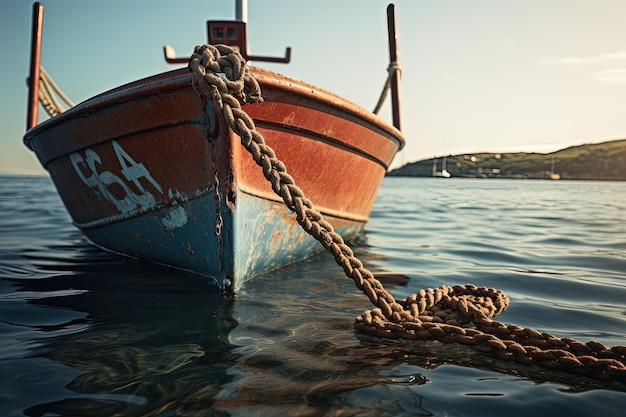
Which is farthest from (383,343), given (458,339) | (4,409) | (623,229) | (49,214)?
(49,214)

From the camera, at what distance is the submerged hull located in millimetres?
2957

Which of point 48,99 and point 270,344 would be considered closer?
point 270,344

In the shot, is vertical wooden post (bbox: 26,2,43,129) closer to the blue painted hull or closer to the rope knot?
the blue painted hull

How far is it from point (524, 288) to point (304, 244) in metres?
1.76

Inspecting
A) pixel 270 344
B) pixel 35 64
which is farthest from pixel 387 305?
pixel 35 64

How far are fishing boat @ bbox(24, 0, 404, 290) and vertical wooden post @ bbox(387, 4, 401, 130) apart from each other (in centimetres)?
176

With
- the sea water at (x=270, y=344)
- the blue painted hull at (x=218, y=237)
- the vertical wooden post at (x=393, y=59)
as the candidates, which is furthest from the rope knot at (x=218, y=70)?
the vertical wooden post at (x=393, y=59)

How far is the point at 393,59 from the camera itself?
589 cm

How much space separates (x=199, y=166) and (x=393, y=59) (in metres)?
3.67

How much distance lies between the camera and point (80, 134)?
3.61 metres

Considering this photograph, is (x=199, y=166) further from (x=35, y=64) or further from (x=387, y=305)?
(x=35, y=64)

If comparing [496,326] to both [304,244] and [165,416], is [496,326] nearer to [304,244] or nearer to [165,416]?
[165,416]

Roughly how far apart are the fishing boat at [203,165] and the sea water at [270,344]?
26cm

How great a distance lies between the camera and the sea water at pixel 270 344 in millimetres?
1644
